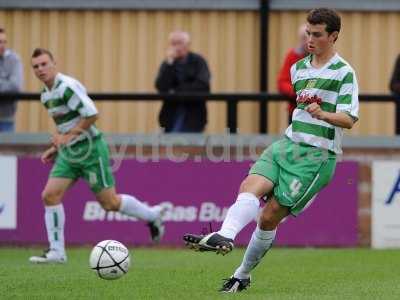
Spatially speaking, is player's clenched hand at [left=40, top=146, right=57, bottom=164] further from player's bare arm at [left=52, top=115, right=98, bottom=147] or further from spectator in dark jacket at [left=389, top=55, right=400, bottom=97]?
spectator in dark jacket at [left=389, top=55, right=400, bottom=97]

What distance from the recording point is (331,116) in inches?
328

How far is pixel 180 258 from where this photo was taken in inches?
507

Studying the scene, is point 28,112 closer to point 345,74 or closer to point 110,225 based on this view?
point 110,225

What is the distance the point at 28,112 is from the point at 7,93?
274 centimetres

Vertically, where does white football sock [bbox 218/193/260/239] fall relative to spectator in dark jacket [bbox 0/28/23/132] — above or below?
below

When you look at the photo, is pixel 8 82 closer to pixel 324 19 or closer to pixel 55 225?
pixel 55 225

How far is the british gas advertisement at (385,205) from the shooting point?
47.1ft

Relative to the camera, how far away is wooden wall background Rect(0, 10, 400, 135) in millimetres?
17844

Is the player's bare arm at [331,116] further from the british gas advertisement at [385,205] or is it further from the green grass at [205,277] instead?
the british gas advertisement at [385,205]

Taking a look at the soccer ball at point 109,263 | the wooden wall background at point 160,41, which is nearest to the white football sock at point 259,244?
the soccer ball at point 109,263

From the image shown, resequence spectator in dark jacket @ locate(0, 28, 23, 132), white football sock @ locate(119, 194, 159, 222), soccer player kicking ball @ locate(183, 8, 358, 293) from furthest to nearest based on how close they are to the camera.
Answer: spectator in dark jacket @ locate(0, 28, 23, 132)
white football sock @ locate(119, 194, 159, 222)
soccer player kicking ball @ locate(183, 8, 358, 293)

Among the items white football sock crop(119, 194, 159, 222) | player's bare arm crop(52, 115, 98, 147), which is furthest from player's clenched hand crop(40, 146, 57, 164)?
white football sock crop(119, 194, 159, 222)

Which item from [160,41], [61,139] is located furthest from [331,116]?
[160,41]

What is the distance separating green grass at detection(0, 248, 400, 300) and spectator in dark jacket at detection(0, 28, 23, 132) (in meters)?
1.92
